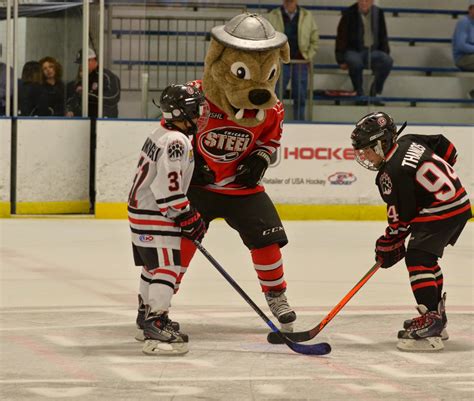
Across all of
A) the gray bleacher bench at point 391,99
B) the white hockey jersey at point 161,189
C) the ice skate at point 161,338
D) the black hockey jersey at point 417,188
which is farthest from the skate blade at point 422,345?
the gray bleacher bench at point 391,99

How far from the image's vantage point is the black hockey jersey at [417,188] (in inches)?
181

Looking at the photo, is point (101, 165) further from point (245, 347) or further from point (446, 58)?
point (245, 347)

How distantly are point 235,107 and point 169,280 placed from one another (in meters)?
0.88

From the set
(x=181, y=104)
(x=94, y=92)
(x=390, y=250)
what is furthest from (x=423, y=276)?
(x=94, y=92)

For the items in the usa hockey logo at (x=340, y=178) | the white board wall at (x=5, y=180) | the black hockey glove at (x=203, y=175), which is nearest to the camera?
the black hockey glove at (x=203, y=175)

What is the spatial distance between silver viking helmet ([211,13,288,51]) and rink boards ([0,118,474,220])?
4758 mm

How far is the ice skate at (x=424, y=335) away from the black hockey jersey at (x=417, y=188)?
36 cm

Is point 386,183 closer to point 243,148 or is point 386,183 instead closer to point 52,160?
point 243,148

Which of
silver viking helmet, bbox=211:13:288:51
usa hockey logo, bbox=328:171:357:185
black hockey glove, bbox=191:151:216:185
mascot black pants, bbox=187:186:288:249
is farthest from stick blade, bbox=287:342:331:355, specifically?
usa hockey logo, bbox=328:171:357:185

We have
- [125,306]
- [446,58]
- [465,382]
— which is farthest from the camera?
[446,58]

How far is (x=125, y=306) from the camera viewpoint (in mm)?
5676

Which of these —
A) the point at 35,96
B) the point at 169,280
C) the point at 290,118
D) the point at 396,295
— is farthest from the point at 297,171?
the point at 169,280

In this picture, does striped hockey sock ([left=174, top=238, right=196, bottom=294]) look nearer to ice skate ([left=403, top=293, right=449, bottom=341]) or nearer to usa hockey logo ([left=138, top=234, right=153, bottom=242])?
usa hockey logo ([left=138, top=234, right=153, bottom=242])

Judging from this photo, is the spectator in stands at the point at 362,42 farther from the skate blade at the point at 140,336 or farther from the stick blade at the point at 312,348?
the stick blade at the point at 312,348
